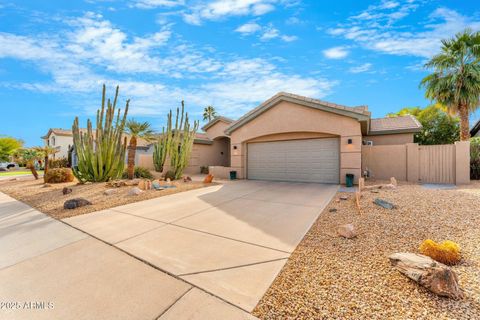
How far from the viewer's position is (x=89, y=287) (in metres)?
2.45

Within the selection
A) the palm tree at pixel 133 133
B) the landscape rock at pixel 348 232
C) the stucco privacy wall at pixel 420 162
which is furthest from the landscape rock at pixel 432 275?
the palm tree at pixel 133 133

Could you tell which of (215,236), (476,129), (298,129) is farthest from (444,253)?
A: (476,129)

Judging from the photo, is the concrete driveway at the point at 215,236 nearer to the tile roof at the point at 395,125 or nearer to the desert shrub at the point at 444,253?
the desert shrub at the point at 444,253

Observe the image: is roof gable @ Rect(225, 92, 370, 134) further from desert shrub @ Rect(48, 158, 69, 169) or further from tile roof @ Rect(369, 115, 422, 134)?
desert shrub @ Rect(48, 158, 69, 169)

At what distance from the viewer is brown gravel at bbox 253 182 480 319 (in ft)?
6.63

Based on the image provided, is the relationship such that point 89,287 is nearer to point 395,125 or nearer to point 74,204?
point 74,204

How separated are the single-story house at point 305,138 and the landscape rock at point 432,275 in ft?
27.2

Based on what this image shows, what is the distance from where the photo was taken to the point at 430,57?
13.0m

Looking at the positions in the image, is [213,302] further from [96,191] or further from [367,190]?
[96,191]

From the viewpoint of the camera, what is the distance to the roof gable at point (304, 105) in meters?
9.73

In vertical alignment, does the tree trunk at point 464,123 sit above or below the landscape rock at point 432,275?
above

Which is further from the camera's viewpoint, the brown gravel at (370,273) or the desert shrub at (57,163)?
the desert shrub at (57,163)

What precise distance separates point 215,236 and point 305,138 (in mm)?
8926

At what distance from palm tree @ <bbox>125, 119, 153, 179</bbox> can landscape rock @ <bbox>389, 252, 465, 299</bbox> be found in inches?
508
